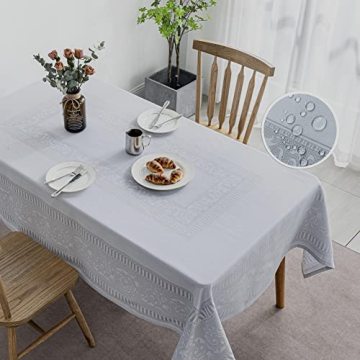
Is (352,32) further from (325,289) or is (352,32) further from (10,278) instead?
(10,278)

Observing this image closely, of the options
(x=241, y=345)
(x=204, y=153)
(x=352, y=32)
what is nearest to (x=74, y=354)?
(x=241, y=345)

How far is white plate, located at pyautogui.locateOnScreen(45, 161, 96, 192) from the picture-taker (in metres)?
2.17

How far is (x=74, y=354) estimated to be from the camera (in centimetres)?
248

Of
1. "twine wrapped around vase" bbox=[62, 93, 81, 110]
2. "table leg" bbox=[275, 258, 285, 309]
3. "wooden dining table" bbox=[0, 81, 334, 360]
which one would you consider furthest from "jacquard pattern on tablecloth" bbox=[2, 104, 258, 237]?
"table leg" bbox=[275, 258, 285, 309]

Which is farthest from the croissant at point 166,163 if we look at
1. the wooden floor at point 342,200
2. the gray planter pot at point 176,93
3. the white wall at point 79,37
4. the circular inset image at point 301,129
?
the gray planter pot at point 176,93

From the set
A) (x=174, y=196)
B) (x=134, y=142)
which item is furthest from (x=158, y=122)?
(x=174, y=196)

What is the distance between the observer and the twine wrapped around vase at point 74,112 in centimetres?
238

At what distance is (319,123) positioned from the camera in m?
2.09

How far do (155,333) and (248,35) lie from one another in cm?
194

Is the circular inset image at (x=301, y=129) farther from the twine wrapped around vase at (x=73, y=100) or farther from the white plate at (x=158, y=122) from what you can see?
the twine wrapped around vase at (x=73, y=100)

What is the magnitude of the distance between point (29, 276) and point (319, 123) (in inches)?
44.4

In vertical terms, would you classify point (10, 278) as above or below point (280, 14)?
below

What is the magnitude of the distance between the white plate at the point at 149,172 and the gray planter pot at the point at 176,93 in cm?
153

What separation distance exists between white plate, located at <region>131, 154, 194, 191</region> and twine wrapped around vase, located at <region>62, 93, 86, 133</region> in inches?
12.3
